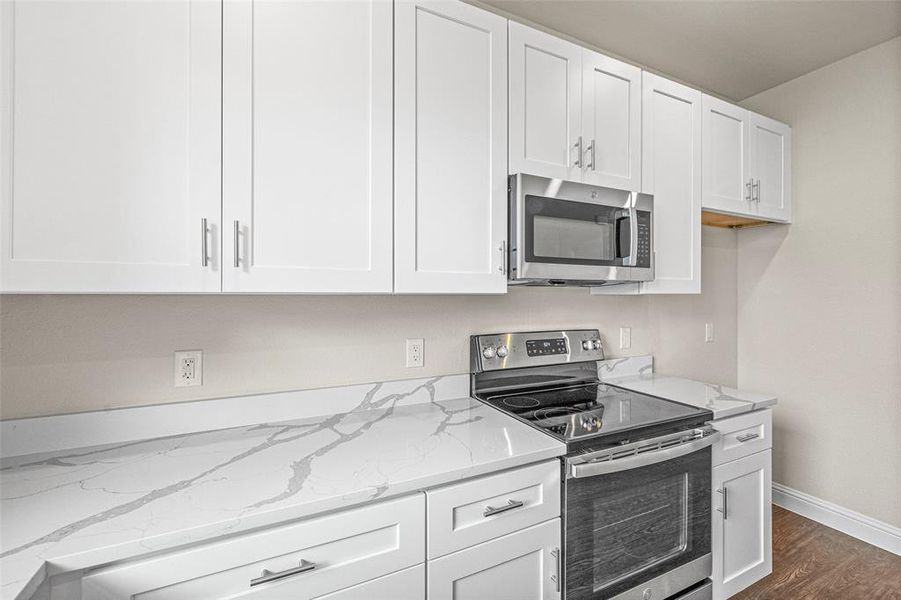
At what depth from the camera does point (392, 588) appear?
1094mm

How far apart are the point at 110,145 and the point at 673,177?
7.10 feet

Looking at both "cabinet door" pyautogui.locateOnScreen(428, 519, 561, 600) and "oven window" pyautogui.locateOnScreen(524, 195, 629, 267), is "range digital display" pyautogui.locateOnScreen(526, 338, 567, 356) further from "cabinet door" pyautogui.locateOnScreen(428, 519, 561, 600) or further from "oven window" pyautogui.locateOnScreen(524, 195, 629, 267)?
"cabinet door" pyautogui.locateOnScreen(428, 519, 561, 600)

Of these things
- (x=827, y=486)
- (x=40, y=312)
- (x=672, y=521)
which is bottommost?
(x=827, y=486)

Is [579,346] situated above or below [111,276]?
below

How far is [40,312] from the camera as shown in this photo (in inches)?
49.1

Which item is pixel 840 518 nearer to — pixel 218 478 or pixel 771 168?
pixel 771 168

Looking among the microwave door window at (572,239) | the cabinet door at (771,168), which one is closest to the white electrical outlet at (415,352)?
the microwave door window at (572,239)

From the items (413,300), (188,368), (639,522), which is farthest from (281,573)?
(639,522)

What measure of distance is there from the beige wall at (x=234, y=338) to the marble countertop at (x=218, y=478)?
0.55ft

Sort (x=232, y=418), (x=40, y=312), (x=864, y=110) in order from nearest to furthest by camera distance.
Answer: (x=40, y=312)
(x=232, y=418)
(x=864, y=110)

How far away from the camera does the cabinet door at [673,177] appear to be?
6.44 feet

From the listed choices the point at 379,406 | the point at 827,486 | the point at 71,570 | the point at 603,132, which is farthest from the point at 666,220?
the point at 71,570

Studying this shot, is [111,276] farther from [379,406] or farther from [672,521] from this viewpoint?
[672,521]

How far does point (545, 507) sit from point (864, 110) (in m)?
2.86
